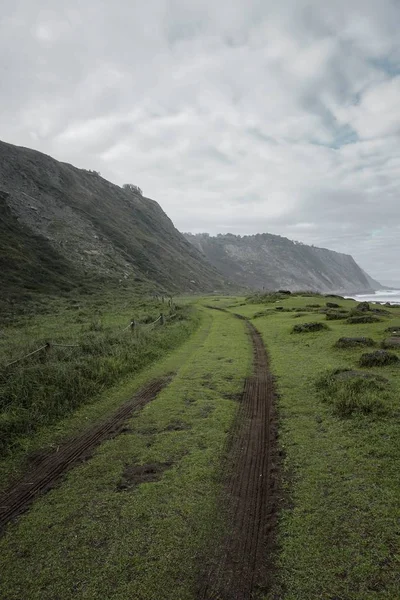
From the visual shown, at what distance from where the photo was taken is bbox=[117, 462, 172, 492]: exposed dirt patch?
22.7 ft

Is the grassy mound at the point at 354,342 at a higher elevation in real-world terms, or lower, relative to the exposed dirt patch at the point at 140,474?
higher

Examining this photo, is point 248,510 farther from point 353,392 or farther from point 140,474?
point 353,392

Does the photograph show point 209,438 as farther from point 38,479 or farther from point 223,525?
point 38,479

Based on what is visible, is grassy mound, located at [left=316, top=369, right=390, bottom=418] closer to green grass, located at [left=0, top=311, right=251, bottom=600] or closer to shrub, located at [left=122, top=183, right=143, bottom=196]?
green grass, located at [left=0, top=311, right=251, bottom=600]

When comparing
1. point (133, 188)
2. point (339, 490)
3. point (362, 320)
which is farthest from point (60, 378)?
point (133, 188)

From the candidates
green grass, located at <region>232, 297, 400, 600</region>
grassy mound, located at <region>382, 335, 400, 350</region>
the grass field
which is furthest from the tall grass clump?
grassy mound, located at <region>382, 335, 400, 350</region>

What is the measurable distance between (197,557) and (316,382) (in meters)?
8.46

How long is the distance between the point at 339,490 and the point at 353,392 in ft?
15.0

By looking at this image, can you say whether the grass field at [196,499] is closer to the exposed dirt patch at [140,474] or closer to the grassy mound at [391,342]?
the exposed dirt patch at [140,474]

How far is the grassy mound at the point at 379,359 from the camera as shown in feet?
45.3

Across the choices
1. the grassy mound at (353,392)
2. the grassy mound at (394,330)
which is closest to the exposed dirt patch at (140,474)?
the grassy mound at (353,392)

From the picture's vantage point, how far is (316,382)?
1225cm

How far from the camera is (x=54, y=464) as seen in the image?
7.94 metres

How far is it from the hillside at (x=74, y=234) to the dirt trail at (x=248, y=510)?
135 feet
